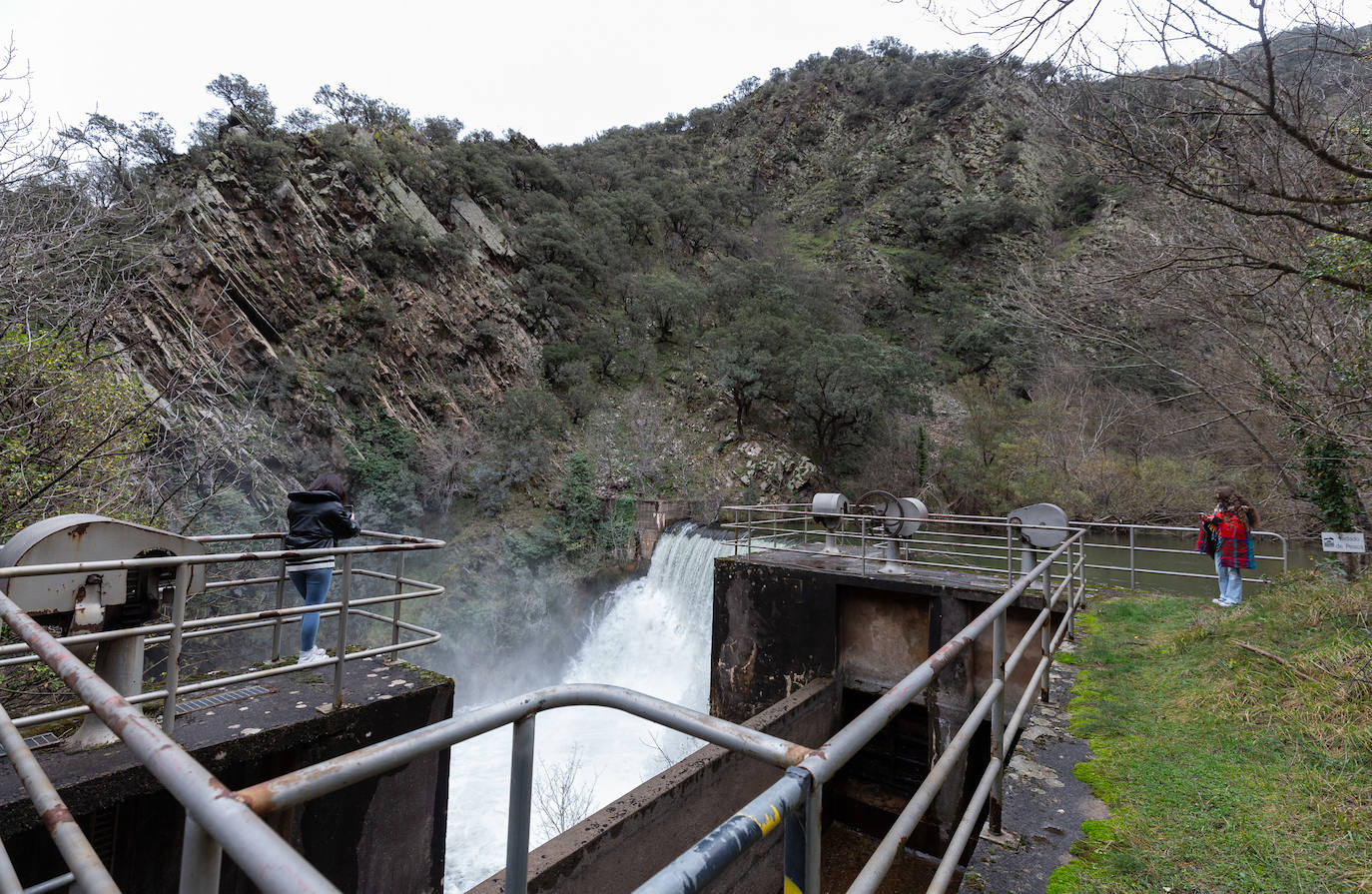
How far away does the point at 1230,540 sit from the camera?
7.55 metres

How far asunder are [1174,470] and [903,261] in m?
27.8

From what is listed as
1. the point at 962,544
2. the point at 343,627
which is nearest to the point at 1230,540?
the point at 962,544

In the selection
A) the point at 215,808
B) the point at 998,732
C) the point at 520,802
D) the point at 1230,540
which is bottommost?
the point at 998,732

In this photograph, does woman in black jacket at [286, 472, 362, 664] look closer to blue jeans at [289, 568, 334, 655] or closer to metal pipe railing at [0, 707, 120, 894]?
blue jeans at [289, 568, 334, 655]

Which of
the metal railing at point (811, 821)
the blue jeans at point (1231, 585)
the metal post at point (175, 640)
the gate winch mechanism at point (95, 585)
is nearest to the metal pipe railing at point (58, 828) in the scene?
the metal railing at point (811, 821)

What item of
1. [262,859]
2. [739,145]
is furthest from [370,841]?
[739,145]

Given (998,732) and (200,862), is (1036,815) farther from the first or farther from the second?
(200,862)

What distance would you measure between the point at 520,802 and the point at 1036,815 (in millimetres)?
2540

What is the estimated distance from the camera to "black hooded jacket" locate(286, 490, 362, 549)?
15.2 feet

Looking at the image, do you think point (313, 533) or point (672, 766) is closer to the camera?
point (313, 533)

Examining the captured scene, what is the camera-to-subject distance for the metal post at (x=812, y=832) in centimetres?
98

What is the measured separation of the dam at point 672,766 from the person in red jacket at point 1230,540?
5.49 ft

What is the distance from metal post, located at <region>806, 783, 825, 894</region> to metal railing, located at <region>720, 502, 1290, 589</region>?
259 inches

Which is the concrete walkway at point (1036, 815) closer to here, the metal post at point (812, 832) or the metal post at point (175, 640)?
the metal post at point (812, 832)
